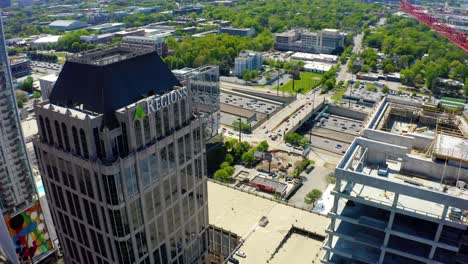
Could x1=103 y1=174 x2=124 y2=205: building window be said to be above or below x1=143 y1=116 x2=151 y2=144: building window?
below

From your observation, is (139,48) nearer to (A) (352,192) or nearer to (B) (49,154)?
(B) (49,154)

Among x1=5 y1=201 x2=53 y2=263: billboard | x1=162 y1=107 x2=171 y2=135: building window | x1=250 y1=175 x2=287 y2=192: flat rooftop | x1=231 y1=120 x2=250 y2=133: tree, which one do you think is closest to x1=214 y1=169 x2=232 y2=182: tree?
x1=250 y1=175 x2=287 y2=192: flat rooftop

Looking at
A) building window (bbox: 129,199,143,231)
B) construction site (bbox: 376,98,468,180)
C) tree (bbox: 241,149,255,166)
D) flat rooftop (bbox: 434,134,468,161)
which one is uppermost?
flat rooftop (bbox: 434,134,468,161)

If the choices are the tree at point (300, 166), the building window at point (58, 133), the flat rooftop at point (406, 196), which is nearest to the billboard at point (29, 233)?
the building window at point (58, 133)

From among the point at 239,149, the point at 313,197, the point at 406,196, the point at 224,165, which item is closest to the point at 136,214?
the point at 406,196

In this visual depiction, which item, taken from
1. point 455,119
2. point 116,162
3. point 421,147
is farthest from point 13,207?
point 455,119

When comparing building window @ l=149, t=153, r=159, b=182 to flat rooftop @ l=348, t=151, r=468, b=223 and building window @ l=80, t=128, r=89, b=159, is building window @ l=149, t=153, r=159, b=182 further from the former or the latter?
flat rooftop @ l=348, t=151, r=468, b=223

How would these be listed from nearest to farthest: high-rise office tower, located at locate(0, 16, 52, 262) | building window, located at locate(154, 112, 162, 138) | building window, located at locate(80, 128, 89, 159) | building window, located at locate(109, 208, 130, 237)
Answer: building window, located at locate(80, 128, 89, 159)
building window, located at locate(109, 208, 130, 237)
building window, located at locate(154, 112, 162, 138)
high-rise office tower, located at locate(0, 16, 52, 262)
